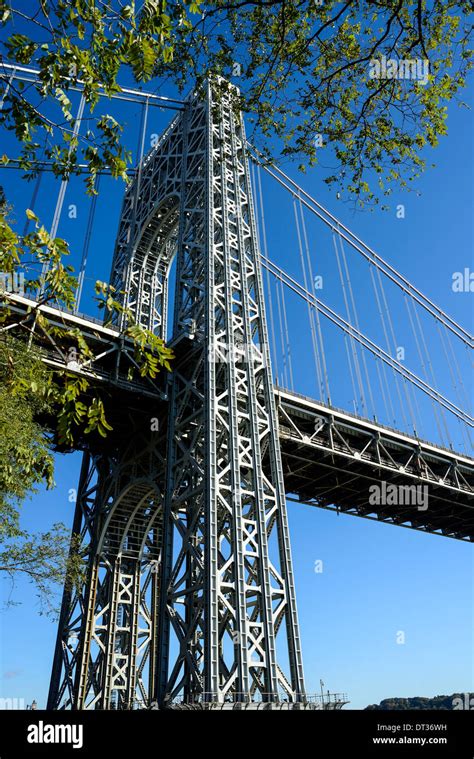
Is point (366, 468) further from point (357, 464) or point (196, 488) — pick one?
point (196, 488)

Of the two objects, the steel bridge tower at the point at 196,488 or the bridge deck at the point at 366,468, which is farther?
the bridge deck at the point at 366,468

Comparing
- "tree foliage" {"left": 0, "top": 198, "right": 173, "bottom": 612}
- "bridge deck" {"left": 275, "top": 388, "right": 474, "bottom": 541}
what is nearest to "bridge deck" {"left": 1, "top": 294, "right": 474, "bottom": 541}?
"bridge deck" {"left": 275, "top": 388, "right": 474, "bottom": 541}

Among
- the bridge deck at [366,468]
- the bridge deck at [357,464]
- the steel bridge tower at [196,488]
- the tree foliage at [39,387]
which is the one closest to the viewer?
the tree foliage at [39,387]

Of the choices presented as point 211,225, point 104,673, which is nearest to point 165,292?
point 211,225

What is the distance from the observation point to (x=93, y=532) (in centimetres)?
2369

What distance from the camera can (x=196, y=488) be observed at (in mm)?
17578

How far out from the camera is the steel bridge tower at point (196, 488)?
15.4 metres

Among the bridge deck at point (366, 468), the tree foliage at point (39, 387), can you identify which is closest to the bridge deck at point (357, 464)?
the bridge deck at point (366, 468)

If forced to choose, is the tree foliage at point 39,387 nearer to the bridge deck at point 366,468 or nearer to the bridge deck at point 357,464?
the bridge deck at point 357,464

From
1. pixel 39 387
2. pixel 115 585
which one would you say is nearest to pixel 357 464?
pixel 115 585

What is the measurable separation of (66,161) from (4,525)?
687 cm

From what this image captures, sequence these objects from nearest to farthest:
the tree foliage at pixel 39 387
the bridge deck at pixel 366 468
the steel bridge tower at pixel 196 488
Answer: the tree foliage at pixel 39 387 → the steel bridge tower at pixel 196 488 → the bridge deck at pixel 366 468

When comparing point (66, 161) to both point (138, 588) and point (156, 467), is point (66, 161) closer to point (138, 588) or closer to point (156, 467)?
point (156, 467)

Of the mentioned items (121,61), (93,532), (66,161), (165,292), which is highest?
(165,292)
